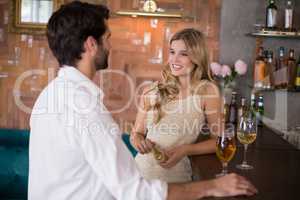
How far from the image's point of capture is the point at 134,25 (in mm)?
3539

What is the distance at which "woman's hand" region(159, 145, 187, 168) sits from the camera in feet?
6.36

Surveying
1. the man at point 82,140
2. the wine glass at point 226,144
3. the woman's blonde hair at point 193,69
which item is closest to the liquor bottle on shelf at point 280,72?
the woman's blonde hair at point 193,69

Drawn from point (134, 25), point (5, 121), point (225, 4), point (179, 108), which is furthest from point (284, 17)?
point (5, 121)

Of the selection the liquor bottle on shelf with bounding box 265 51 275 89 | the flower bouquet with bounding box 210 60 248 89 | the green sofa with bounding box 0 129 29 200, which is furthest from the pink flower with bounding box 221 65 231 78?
the green sofa with bounding box 0 129 29 200

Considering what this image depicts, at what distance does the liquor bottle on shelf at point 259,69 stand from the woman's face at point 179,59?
4.18 feet

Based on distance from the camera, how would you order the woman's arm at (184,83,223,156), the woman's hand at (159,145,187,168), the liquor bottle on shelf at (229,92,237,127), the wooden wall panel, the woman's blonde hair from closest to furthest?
the woman's hand at (159,145,187,168)
the woman's arm at (184,83,223,156)
the woman's blonde hair
the liquor bottle on shelf at (229,92,237,127)
the wooden wall panel

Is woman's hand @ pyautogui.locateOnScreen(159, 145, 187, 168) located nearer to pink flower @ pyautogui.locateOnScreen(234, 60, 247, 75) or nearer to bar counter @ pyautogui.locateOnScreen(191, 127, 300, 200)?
bar counter @ pyautogui.locateOnScreen(191, 127, 300, 200)

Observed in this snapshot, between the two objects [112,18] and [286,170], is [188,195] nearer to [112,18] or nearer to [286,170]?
[286,170]

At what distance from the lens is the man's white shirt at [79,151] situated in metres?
1.29

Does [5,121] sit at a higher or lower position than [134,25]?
lower

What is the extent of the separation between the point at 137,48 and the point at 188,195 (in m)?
2.35

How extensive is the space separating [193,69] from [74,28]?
0.95 metres

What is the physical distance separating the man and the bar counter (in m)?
0.11

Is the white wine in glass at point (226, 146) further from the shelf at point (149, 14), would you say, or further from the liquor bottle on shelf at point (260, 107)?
the shelf at point (149, 14)
